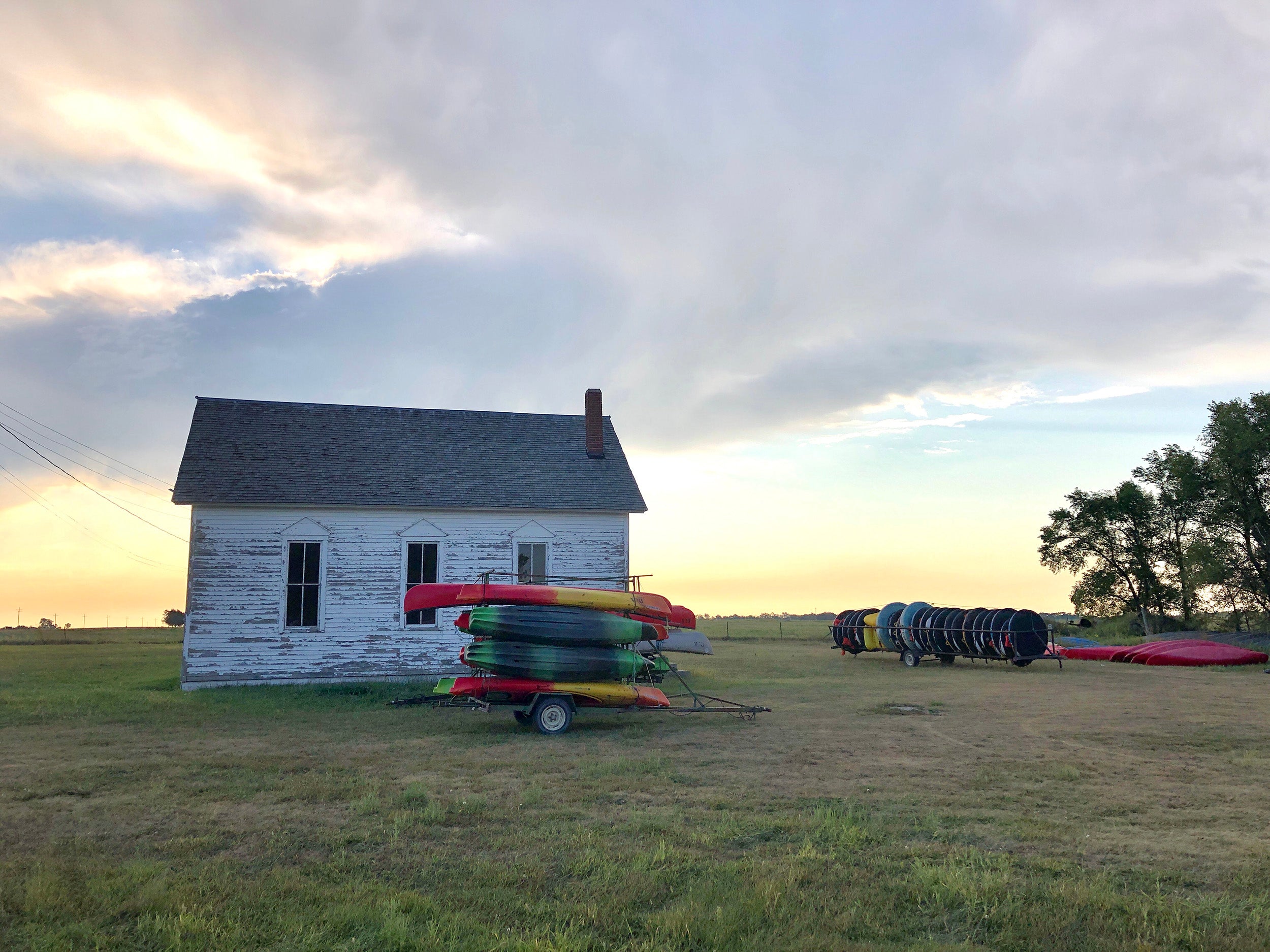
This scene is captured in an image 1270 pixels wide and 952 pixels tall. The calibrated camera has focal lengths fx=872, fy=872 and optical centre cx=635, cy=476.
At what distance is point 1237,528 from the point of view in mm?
37719

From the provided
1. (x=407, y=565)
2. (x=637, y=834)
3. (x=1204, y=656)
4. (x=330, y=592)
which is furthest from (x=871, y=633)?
(x=637, y=834)

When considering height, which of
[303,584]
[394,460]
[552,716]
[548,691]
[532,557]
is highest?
[394,460]

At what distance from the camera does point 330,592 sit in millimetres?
21594

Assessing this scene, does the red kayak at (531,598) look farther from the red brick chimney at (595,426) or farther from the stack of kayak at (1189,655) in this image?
the stack of kayak at (1189,655)

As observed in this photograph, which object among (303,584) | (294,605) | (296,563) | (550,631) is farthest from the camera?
(296,563)

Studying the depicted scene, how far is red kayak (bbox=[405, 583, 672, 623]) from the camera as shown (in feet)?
48.2

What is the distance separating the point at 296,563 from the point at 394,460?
12.4 ft

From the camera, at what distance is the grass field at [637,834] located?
5.55m

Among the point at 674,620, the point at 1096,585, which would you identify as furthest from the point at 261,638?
the point at 1096,585

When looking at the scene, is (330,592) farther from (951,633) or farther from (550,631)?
(951,633)

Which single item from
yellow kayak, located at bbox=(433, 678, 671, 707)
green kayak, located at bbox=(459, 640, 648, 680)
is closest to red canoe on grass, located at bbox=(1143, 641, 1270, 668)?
yellow kayak, located at bbox=(433, 678, 671, 707)

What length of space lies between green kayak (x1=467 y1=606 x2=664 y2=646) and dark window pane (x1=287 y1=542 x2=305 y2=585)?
8924 mm

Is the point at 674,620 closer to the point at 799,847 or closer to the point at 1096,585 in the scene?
the point at 799,847

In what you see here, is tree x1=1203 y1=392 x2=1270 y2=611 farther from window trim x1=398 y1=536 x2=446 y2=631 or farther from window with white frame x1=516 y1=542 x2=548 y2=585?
window trim x1=398 y1=536 x2=446 y2=631
